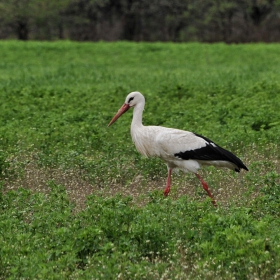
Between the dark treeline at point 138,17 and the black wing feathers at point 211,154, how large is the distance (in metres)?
38.2

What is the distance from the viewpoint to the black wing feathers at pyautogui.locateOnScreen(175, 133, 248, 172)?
8.24m

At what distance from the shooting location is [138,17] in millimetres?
50375

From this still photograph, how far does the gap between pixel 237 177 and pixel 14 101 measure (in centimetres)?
696

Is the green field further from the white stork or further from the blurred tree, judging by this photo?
the blurred tree

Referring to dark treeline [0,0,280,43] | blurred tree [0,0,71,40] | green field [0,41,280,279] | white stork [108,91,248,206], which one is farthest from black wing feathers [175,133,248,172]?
blurred tree [0,0,71,40]

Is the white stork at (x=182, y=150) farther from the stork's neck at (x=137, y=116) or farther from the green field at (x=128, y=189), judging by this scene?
the green field at (x=128, y=189)

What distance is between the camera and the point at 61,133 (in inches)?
442

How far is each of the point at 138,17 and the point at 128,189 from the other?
42.4m

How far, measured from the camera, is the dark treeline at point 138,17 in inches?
1897

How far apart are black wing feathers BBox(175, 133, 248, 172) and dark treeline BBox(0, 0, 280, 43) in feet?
125

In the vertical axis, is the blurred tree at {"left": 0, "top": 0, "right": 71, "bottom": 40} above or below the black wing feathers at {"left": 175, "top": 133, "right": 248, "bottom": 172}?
below

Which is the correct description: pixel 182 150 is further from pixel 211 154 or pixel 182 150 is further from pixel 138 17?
pixel 138 17

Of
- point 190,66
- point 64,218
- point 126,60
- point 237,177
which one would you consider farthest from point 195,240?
point 126,60

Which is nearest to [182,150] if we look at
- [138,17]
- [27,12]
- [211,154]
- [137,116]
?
[211,154]
